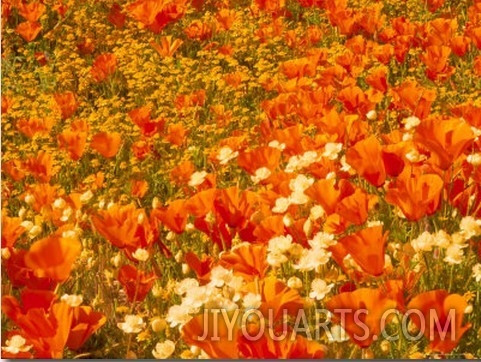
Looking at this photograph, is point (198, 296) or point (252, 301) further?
point (198, 296)

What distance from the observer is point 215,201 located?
83.7 inches

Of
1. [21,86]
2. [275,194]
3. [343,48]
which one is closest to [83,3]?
[21,86]

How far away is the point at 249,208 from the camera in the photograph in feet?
6.97

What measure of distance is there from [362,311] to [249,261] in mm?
319

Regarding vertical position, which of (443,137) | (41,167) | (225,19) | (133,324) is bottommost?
(133,324)

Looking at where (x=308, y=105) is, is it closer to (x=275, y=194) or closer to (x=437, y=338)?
(x=275, y=194)

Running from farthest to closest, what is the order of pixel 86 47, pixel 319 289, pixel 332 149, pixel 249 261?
pixel 86 47 < pixel 332 149 < pixel 319 289 < pixel 249 261

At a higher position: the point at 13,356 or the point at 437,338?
the point at 437,338

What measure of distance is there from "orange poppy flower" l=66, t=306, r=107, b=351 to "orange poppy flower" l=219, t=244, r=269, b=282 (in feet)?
0.94

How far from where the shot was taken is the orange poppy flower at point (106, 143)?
2.93 meters

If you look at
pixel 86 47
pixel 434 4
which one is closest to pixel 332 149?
pixel 434 4

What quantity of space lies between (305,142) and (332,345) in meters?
0.86

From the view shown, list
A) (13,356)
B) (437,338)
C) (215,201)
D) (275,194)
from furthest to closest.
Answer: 1. (275,194)
2. (215,201)
3. (13,356)
4. (437,338)

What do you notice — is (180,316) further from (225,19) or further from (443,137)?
(225,19)
